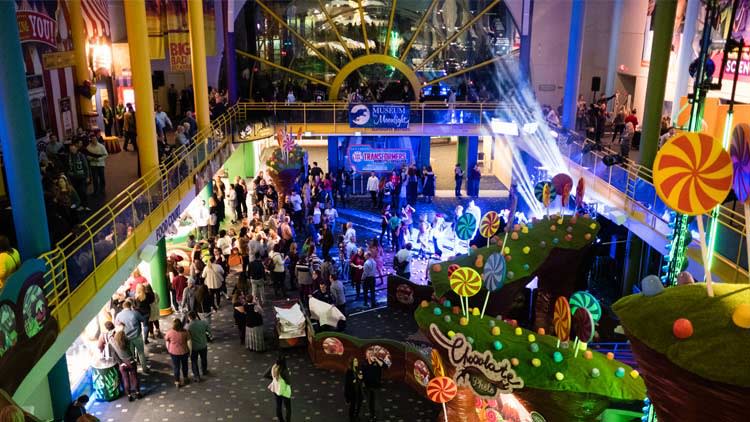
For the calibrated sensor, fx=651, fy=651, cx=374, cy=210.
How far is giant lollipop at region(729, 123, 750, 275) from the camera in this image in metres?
5.04

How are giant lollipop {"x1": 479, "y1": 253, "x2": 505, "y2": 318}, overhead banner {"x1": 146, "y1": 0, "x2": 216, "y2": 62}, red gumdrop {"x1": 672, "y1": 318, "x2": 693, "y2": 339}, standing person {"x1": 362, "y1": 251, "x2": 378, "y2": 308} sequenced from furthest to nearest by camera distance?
overhead banner {"x1": 146, "y1": 0, "x2": 216, "y2": 62}, standing person {"x1": 362, "y1": 251, "x2": 378, "y2": 308}, giant lollipop {"x1": 479, "y1": 253, "x2": 505, "y2": 318}, red gumdrop {"x1": 672, "y1": 318, "x2": 693, "y2": 339}

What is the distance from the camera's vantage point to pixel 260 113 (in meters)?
24.5

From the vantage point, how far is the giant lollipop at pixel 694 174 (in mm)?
4941

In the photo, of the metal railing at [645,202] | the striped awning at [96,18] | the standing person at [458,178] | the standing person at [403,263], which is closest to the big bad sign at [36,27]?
the striped awning at [96,18]

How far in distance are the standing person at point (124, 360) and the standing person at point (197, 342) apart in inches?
39.5

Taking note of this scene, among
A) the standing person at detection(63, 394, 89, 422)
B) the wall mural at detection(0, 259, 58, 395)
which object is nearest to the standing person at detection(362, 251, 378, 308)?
the standing person at detection(63, 394, 89, 422)

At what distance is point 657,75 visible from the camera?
1517cm

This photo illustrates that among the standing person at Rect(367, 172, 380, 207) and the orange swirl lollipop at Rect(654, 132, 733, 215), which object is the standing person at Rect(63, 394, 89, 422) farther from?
the standing person at Rect(367, 172, 380, 207)

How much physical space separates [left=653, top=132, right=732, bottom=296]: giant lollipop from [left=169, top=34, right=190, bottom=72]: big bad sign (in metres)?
17.3

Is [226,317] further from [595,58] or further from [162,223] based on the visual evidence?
[595,58]

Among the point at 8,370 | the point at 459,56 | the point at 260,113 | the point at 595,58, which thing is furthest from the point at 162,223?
the point at 595,58

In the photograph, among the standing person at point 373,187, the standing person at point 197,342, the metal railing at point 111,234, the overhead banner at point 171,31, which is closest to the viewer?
the metal railing at point 111,234

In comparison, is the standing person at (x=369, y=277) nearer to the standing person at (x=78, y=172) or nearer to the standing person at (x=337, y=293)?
the standing person at (x=337, y=293)

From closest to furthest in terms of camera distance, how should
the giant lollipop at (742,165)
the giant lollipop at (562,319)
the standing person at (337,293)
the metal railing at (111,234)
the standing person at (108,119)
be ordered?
the giant lollipop at (742,165) → the metal railing at (111,234) → the giant lollipop at (562,319) → the standing person at (337,293) → the standing person at (108,119)
